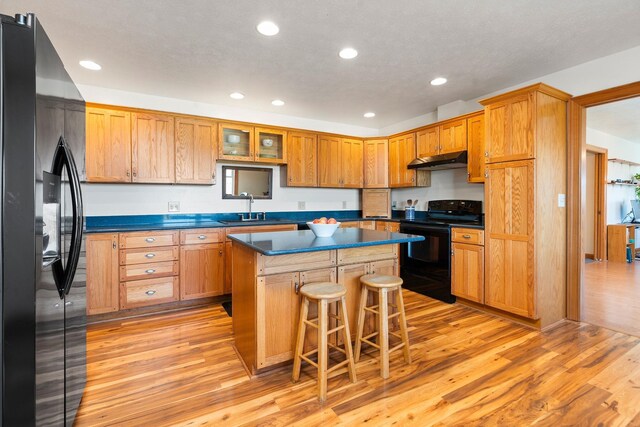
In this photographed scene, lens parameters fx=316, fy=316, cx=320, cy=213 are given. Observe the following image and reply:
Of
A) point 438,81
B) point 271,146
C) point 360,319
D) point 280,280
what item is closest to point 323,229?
point 280,280

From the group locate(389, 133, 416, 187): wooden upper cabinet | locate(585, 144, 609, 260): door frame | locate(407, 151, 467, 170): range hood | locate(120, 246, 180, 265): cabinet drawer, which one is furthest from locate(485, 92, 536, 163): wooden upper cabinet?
locate(585, 144, 609, 260): door frame

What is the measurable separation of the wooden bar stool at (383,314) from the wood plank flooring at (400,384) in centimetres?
12

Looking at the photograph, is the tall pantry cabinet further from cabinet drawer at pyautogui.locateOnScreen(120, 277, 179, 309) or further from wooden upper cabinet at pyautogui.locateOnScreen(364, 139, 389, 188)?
cabinet drawer at pyautogui.locateOnScreen(120, 277, 179, 309)

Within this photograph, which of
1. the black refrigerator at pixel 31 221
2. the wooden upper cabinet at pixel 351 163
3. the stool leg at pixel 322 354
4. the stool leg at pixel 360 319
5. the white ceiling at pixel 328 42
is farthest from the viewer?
the wooden upper cabinet at pixel 351 163

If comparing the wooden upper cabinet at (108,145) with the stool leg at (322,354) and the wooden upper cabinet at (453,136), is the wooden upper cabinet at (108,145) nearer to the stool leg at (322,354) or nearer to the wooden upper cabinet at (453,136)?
→ the stool leg at (322,354)

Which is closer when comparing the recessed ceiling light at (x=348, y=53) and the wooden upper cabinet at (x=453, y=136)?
the recessed ceiling light at (x=348, y=53)

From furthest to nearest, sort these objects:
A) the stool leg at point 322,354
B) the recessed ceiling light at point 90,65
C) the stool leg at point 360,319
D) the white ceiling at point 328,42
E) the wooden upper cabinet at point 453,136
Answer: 1. the wooden upper cabinet at point 453,136
2. the recessed ceiling light at point 90,65
3. the stool leg at point 360,319
4. the white ceiling at point 328,42
5. the stool leg at point 322,354

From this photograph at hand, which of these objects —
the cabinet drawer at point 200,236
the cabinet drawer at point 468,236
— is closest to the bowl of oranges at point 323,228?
the cabinet drawer at point 200,236

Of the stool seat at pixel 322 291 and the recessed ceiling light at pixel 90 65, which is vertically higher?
the recessed ceiling light at pixel 90 65

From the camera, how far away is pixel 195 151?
3.87 m

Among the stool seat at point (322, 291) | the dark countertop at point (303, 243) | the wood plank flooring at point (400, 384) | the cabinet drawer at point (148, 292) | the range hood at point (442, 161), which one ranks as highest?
the range hood at point (442, 161)

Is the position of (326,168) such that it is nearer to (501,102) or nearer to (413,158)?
(413,158)

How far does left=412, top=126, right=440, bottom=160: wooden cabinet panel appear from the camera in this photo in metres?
4.19

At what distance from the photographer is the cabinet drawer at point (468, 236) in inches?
132
